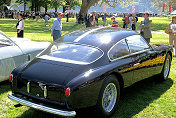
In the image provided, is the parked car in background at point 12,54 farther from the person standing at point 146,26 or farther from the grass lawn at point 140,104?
the person standing at point 146,26

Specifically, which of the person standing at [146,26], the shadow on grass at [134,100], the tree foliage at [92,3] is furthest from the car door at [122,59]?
the tree foliage at [92,3]

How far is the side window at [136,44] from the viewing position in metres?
5.11

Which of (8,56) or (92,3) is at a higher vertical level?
(92,3)

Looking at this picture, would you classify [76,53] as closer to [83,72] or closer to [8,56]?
[83,72]

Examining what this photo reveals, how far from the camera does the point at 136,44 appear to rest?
534cm

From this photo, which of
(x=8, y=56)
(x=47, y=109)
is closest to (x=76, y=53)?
(x=47, y=109)

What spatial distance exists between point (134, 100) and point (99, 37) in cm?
148

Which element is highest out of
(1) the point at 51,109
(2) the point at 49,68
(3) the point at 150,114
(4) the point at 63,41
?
(4) the point at 63,41

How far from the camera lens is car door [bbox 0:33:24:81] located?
5.68 metres

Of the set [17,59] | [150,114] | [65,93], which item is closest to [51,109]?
[65,93]

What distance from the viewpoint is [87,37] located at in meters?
4.86

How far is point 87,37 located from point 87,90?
1.41m

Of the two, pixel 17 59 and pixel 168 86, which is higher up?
pixel 17 59

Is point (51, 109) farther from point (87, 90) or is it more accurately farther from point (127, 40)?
point (127, 40)
